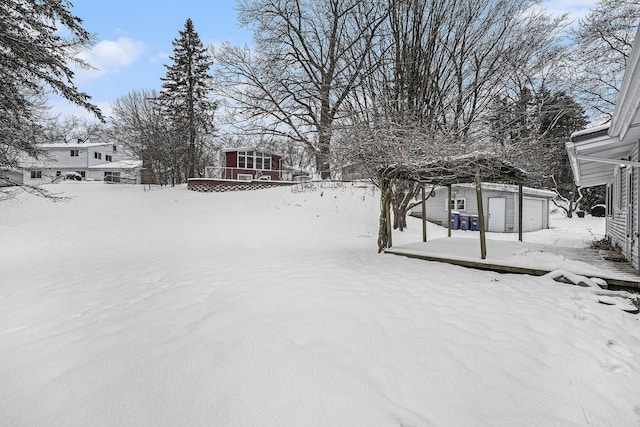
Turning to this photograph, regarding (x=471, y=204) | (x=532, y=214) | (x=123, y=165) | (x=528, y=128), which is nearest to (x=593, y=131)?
(x=528, y=128)

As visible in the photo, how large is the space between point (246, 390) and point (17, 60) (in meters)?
7.88

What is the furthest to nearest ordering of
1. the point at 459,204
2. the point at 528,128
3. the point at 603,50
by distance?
the point at 459,204
the point at 603,50
the point at 528,128

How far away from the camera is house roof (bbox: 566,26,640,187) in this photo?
2.66 meters

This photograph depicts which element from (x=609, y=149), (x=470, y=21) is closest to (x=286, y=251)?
(x=609, y=149)

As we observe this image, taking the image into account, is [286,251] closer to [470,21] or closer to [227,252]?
[227,252]

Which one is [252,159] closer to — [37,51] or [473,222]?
[473,222]

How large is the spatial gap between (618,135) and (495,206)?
11.8 metres

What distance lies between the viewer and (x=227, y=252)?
7.71 metres

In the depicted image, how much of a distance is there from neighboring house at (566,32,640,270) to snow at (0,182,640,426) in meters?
2.08

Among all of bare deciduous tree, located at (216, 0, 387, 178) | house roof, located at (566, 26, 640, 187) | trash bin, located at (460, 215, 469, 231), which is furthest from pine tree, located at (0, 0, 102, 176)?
trash bin, located at (460, 215, 469, 231)

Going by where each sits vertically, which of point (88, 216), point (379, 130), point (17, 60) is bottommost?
point (88, 216)

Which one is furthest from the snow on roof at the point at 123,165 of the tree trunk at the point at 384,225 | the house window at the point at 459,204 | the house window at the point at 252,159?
the tree trunk at the point at 384,225

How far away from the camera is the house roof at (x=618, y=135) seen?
266cm

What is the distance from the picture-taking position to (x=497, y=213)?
1520cm
